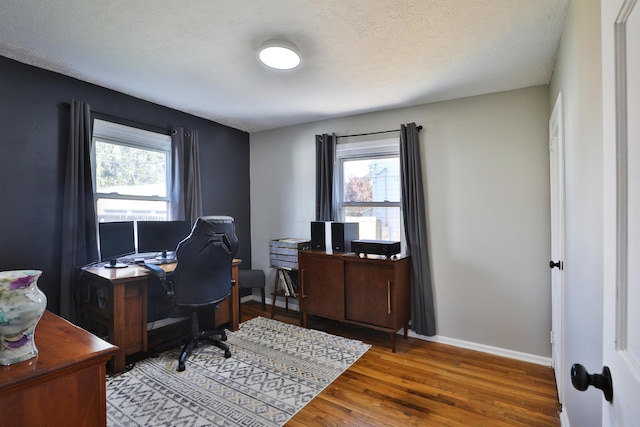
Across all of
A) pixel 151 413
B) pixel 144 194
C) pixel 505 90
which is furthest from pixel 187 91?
pixel 505 90

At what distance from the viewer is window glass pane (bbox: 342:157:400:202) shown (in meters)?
3.44

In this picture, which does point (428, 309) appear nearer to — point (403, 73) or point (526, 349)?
point (526, 349)

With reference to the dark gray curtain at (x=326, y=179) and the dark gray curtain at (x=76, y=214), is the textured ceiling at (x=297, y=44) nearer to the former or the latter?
the dark gray curtain at (x=76, y=214)

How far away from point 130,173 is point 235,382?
7.47 feet

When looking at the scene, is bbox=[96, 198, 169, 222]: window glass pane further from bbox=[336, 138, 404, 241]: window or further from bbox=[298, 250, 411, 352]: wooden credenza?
bbox=[336, 138, 404, 241]: window

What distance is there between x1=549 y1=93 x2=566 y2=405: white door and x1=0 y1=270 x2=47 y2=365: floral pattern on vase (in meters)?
2.52

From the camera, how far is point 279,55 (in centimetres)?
216

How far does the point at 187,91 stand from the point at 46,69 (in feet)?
3.43

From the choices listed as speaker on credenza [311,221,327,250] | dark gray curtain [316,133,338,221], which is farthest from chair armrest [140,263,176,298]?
dark gray curtain [316,133,338,221]

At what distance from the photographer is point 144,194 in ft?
10.8

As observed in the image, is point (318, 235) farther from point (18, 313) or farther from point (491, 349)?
point (18, 313)

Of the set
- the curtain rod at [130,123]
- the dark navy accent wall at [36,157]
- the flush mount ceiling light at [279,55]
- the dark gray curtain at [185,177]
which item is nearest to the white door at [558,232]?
the flush mount ceiling light at [279,55]

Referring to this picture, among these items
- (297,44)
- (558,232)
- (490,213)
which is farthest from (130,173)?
(558,232)

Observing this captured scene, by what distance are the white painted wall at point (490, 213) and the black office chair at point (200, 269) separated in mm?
2010
